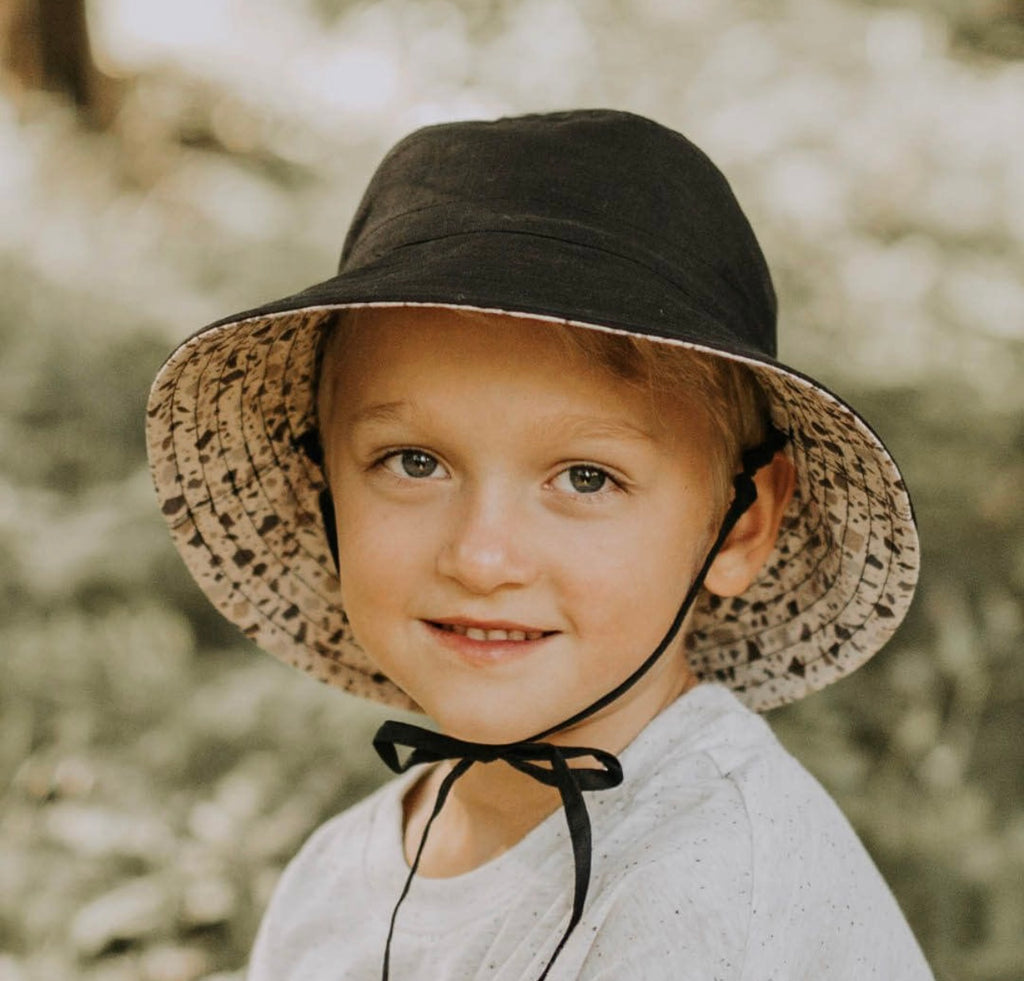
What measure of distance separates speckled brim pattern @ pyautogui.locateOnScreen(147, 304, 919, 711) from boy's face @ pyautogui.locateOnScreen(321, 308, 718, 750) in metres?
0.18

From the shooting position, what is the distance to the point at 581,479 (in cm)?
158

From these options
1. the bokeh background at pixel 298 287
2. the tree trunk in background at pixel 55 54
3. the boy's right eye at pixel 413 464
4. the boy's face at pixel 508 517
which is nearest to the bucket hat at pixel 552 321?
the boy's face at pixel 508 517

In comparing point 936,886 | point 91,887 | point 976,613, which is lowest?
point 91,887

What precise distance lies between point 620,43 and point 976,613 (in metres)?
3.66

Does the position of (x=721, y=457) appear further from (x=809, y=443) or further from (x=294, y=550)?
(x=294, y=550)

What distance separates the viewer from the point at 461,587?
5.14 ft

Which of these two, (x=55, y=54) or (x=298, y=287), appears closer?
(x=298, y=287)

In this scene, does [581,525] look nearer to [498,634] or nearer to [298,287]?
[498,634]

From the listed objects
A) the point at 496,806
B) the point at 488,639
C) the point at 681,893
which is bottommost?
the point at 496,806

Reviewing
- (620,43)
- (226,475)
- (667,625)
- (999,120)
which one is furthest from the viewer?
(620,43)

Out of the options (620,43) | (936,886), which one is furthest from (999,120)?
(936,886)

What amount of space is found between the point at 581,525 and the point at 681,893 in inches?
16.6

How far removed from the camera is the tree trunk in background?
6668 mm

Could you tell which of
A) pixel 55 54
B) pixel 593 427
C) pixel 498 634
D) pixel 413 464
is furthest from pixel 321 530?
pixel 55 54
